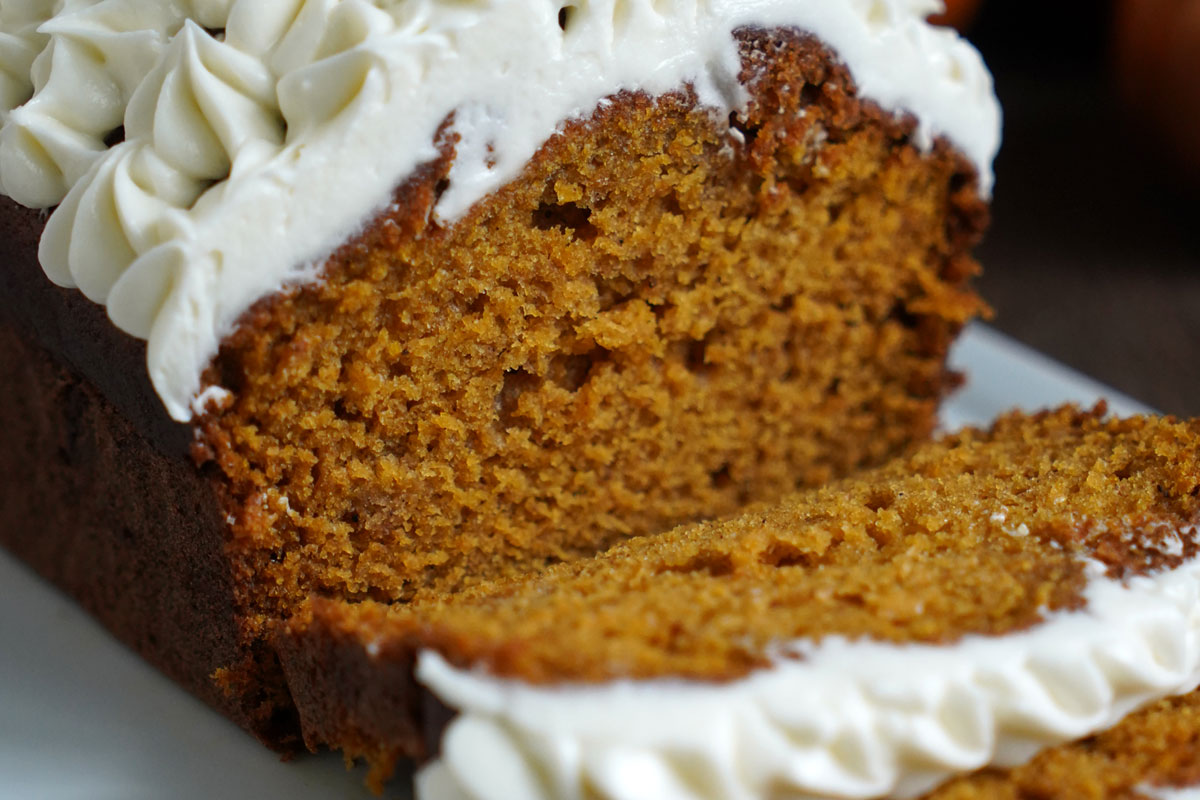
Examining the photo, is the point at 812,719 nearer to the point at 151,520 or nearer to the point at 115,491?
the point at 151,520

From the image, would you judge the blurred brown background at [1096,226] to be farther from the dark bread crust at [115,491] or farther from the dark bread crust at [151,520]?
the dark bread crust at [115,491]

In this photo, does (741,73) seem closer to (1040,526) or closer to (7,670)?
(1040,526)

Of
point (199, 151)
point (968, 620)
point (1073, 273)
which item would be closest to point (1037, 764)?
point (968, 620)

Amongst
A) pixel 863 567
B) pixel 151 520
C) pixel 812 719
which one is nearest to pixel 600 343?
pixel 863 567

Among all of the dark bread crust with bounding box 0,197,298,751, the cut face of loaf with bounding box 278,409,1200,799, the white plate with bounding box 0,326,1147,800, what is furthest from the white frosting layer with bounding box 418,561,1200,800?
the dark bread crust with bounding box 0,197,298,751

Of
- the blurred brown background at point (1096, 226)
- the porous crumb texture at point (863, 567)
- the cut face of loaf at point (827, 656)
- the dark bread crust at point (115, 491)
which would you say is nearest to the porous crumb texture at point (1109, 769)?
the cut face of loaf at point (827, 656)

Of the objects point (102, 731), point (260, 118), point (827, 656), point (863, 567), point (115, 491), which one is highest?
A: point (260, 118)

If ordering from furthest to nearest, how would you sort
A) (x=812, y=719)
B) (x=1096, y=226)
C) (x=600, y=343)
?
(x=1096, y=226) → (x=600, y=343) → (x=812, y=719)
